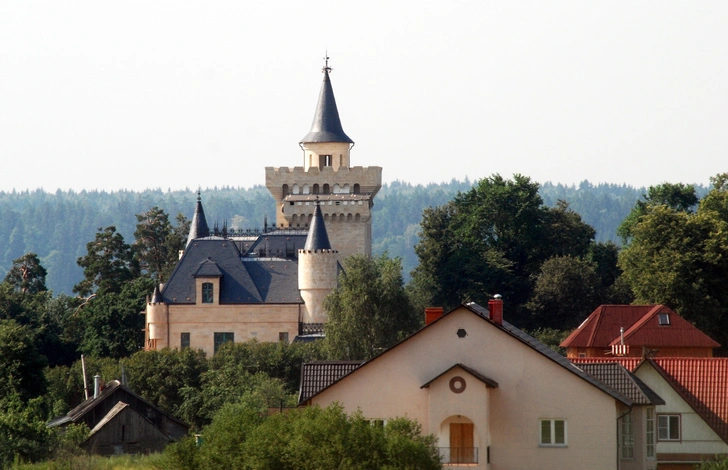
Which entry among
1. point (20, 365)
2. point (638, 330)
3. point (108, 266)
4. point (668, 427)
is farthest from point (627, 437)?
point (108, 266)

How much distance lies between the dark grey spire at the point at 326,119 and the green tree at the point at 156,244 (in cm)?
1771

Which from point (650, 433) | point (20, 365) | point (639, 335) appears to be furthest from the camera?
point (639, 335)

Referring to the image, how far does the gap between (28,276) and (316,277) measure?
145ft

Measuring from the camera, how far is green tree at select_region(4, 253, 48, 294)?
127 metres

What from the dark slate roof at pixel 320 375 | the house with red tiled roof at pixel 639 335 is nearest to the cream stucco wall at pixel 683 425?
the dark slate roof at pixel 320 375

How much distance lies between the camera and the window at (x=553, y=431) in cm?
4775

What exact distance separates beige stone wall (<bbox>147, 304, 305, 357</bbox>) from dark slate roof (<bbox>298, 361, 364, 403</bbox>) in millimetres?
39612

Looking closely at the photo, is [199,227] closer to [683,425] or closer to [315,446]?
[683,425]

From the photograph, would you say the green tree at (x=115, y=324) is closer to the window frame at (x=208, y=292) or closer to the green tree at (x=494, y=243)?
the window frame at (x=208, y=292)

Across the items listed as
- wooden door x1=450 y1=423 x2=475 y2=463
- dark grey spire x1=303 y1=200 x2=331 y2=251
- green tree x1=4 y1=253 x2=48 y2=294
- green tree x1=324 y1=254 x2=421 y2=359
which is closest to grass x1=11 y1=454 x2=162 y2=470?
wooden door x1=450 y1=423 x2=475 y2=463

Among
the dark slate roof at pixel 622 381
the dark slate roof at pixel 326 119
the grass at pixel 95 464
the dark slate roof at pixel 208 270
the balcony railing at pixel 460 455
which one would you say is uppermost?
the dark slate roof at pixel 326 119

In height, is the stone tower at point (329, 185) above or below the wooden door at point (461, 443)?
above

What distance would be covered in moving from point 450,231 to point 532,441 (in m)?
60.5

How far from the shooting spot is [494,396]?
157 ft
